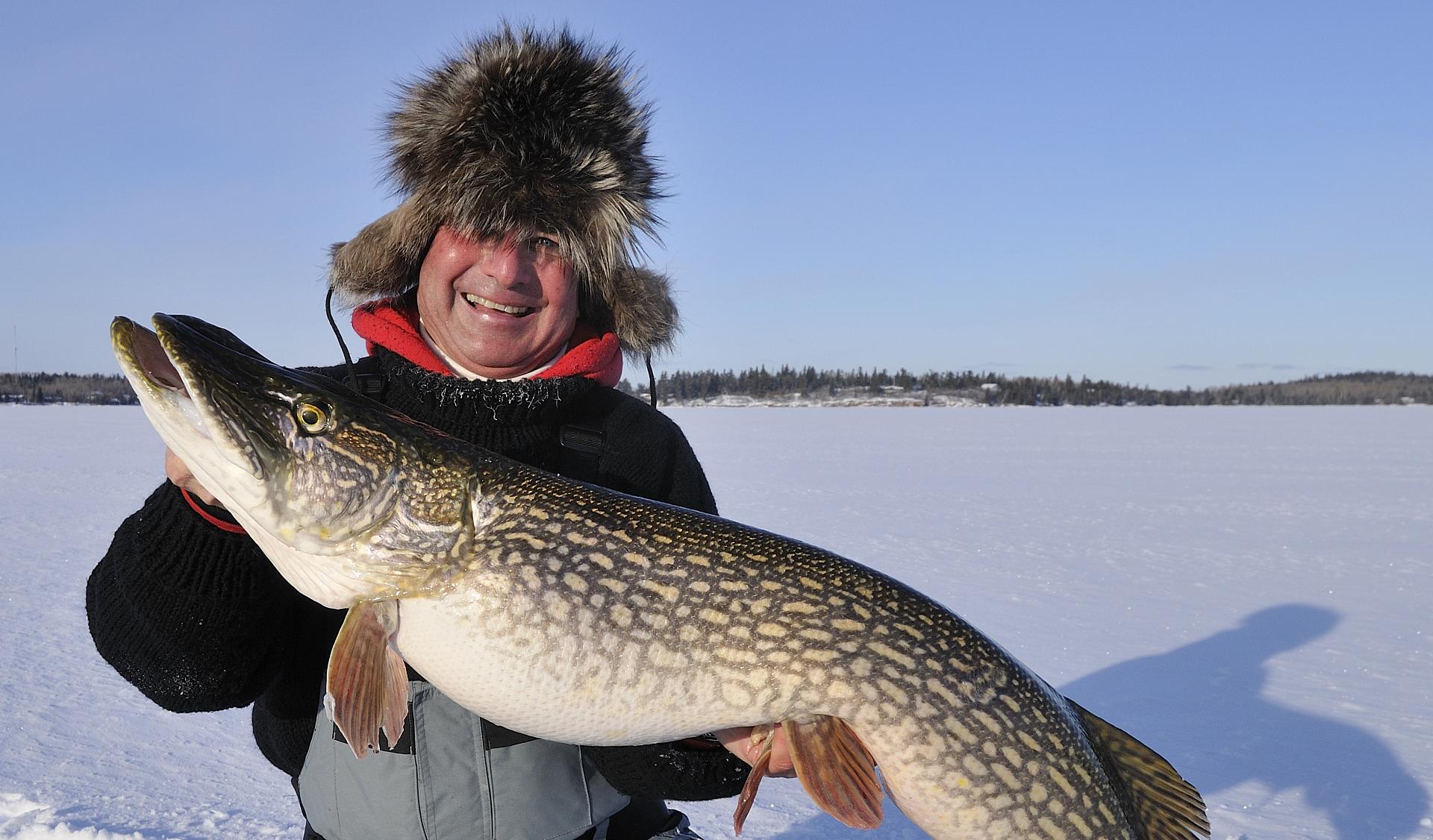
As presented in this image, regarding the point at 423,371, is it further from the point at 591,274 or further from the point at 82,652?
the point at 82,652

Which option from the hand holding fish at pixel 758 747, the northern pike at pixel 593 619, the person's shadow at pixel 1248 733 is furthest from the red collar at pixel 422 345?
the person's shadow at pixel 1248 733

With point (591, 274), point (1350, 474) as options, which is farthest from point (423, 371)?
point (1350, 474)

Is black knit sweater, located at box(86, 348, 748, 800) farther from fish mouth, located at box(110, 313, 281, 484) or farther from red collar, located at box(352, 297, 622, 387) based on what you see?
fish mouth, located at box(110, 313, 281, 484)

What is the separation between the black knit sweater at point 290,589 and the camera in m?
1.75

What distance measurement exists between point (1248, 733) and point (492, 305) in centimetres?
357

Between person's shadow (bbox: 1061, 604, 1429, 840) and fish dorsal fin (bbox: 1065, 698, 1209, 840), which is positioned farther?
person's shadow (bbox: 1061, 604, 1429, 840)

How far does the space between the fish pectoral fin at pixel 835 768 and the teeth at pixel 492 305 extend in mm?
1316

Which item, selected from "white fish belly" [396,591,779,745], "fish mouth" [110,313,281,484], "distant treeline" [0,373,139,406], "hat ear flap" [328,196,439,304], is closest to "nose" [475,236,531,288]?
"hat ear flap" [328,196,439,304]

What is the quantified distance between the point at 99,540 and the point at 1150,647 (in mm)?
7432

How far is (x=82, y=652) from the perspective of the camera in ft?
13.5

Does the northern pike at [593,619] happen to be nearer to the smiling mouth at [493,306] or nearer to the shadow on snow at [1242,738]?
the smiling mouth at [493,306]

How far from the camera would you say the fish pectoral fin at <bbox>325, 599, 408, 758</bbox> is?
5.24 ft

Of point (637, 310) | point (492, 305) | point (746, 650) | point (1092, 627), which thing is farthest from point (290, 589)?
point (1092, 627)

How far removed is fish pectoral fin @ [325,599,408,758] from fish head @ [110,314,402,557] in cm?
14
